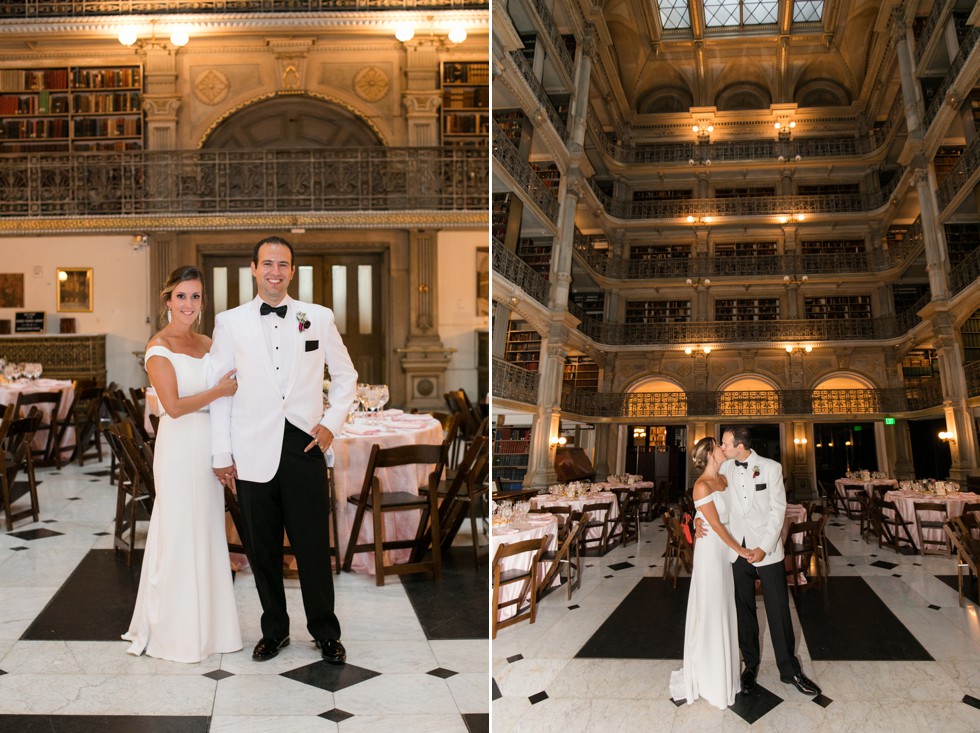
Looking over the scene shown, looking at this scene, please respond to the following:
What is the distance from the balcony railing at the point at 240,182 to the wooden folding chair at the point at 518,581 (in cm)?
1289

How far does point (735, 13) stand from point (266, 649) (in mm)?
3110

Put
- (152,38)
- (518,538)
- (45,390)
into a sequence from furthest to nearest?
(152,38), (45,390), (518,538)

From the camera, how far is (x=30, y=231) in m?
14.5

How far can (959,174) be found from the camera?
239 cm

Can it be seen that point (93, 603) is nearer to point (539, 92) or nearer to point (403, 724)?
point (403, 724)

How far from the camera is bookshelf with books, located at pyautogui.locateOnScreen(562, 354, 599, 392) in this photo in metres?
2.47

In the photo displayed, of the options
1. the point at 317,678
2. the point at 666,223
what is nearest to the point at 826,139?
the point at 666,223

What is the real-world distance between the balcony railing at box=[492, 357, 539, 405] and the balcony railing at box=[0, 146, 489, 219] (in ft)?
42.2

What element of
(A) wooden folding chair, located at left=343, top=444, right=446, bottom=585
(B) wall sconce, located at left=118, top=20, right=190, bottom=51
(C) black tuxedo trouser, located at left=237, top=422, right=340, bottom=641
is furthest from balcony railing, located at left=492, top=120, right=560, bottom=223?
(B) wall sconce, located at left=118, top=20, right=190, bottom=51

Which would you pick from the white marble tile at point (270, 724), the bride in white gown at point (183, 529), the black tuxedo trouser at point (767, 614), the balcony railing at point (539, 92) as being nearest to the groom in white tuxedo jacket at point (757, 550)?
the black tuxedo trouser at point (767, 614)

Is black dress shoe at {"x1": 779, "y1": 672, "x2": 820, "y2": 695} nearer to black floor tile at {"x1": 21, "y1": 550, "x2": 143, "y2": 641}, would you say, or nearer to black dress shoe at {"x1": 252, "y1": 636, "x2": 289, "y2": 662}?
black dress shoe at {"x1": 252, "y1": 636, "x2": 289, "y2": 662}

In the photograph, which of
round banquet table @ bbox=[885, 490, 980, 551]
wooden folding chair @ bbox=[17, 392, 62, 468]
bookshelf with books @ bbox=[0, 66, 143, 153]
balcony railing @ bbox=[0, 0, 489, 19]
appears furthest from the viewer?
bookshelf with books @ bbox=[0, 66, 143, 153]

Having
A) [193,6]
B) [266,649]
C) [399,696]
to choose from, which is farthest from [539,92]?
[193,6]

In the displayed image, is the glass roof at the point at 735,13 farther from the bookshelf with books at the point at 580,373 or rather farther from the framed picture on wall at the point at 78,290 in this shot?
the framed picture on wall at the point at 78,290
